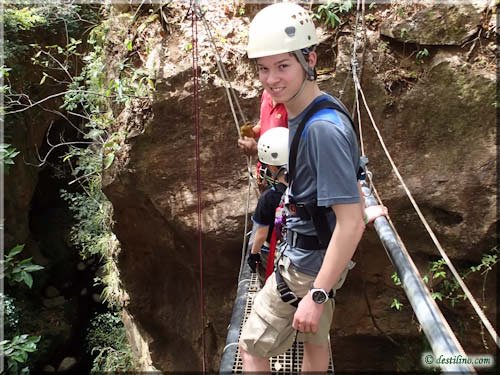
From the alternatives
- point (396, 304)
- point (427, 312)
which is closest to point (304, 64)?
point (427, 312)

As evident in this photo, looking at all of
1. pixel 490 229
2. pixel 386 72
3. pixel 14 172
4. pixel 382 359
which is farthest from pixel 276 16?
pixel 14 172

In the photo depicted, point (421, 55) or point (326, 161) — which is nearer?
point (326, 161)

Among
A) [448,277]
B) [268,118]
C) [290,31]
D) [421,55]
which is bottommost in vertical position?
[448,277]

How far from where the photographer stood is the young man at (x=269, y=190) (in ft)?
7.58

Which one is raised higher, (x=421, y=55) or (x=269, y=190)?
(x=421, y=55)

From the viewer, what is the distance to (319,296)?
143 centimetres

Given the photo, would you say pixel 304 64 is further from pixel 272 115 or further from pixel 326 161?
pixel 272 115

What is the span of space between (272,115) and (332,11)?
182 cm

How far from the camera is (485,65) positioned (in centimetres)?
353

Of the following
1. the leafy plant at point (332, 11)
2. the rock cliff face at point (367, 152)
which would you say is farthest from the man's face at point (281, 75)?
the leafy plant at point (332, 11)

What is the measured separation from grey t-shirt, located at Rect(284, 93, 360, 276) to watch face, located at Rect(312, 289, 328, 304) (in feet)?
0.75

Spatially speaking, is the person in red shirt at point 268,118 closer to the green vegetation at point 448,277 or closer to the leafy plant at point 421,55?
the leafy plant at point 421,55

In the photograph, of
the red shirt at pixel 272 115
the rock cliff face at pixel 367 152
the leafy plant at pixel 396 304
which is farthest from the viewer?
the leafy plant at pixel 396 304

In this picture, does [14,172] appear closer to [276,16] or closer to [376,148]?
[376,148]
